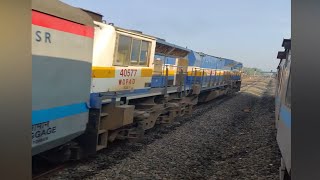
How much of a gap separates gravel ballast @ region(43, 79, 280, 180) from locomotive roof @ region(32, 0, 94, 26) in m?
3.18

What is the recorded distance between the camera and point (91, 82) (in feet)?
27.8

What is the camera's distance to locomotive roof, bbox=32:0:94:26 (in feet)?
18.8

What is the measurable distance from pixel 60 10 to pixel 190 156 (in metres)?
5.43

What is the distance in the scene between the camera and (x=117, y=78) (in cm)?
983

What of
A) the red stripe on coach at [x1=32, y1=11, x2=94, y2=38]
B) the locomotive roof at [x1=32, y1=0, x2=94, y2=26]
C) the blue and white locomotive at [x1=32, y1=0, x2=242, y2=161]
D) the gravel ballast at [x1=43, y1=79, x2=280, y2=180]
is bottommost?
the gravel ballast at [x1=43, y1=79, x2=280, y2=180]
